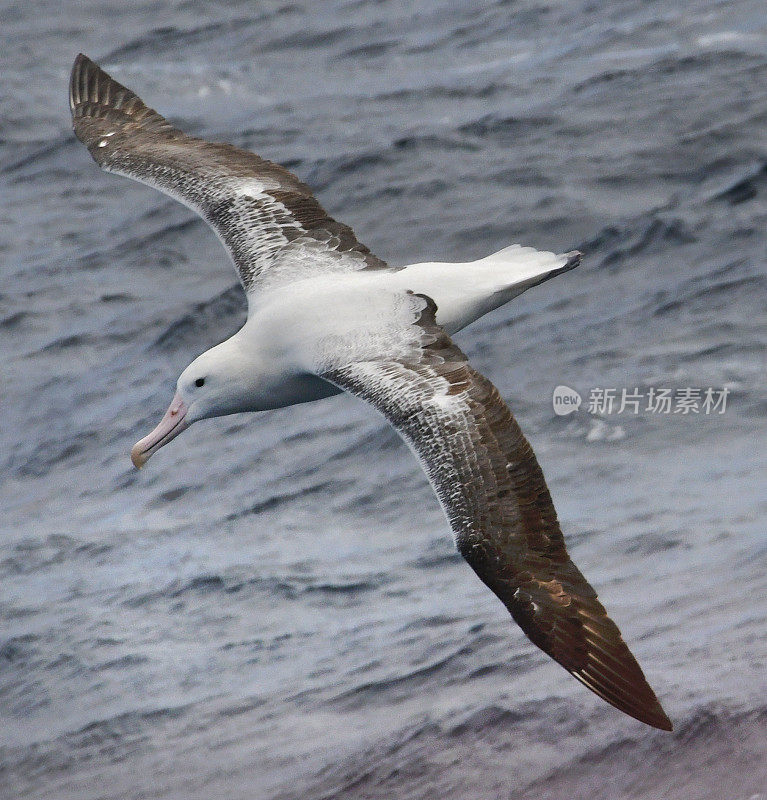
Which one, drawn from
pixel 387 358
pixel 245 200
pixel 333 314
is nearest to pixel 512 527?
pixel 387 358

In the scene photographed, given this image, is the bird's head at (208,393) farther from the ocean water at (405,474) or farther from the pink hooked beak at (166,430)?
the ocean water at (405,474)

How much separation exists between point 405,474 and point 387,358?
178 inches

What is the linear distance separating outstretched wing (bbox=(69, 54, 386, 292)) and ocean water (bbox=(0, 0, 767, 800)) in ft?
10.1

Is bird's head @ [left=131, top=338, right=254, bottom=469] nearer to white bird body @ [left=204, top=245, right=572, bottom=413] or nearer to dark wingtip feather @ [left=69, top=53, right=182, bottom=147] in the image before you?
white bird body @ [left=204, top=245, right=572, bottom=413]

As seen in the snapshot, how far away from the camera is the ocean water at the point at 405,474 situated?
10648 mm

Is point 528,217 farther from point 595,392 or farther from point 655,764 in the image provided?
point 655,764

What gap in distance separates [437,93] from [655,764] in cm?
1327

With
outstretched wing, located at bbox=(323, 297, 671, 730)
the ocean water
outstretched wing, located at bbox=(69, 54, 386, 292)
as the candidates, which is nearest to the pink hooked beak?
outstretched wing, located at bbox=(69, 54, 386, 292)

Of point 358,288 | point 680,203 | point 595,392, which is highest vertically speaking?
point 358,288

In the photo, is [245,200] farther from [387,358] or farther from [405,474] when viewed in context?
[405,474]

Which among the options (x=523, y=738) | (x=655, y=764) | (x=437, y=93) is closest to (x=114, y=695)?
(x=523, y=738)

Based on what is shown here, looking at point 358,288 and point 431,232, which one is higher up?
point 358,288

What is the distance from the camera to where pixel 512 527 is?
837cm

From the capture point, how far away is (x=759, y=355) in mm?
13414
